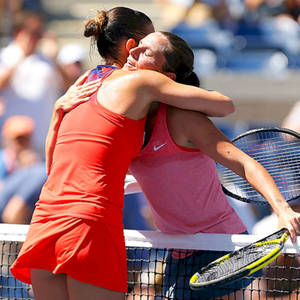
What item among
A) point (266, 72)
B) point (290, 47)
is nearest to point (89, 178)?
point (266, 72)


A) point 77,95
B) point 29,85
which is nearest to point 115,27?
point 77,95

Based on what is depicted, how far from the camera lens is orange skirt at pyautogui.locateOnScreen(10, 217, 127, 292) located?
7.41ft

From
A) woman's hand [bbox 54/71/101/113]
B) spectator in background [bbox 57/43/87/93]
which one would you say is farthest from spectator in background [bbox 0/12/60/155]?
woman's hand [bbox 54/71/101/113]

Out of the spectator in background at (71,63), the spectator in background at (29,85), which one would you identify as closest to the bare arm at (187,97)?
the spectator in background at (29,85)

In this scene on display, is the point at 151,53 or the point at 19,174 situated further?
the point at 19,174

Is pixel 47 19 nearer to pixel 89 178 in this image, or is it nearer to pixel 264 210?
pixel 264 210

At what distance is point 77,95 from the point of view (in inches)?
99.3

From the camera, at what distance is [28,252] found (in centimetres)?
234

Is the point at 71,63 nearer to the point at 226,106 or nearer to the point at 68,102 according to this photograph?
the point at 68,102

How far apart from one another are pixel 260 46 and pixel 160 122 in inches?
269

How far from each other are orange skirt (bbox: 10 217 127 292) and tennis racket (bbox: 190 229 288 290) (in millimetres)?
279

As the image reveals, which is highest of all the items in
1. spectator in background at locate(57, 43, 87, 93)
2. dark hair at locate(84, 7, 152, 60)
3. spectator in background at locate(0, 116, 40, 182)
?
spectator in background at locate(57, 43, 87, 93)

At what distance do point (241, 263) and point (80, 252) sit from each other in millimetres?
541

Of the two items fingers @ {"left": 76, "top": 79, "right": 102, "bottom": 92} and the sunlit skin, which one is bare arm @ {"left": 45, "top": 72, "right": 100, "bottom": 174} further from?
the sunlit skin
